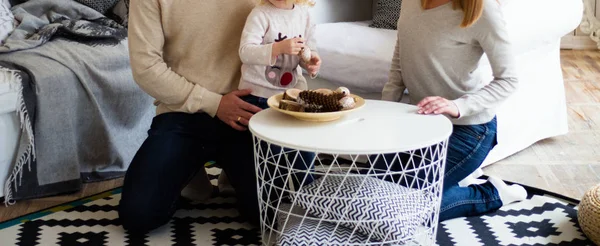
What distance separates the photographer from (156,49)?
201cm

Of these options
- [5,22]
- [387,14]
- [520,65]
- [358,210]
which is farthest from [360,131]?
[5,22]

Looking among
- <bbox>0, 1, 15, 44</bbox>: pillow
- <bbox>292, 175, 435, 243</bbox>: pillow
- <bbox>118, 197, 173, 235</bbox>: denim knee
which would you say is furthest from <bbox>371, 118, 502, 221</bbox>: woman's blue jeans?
<bbox>0, 1, 15, 44</bbox>: pillow

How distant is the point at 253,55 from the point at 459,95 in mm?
549

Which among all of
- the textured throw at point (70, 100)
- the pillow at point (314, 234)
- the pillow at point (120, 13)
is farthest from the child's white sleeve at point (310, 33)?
A: the pillow at point (120, 13)

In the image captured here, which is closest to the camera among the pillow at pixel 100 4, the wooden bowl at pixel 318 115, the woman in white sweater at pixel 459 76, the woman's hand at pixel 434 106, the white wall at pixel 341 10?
the wooden bowl at pixel 318 115

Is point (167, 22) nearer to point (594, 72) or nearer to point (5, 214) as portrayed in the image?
point (5, 214)

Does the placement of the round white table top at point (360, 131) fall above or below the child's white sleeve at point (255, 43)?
below

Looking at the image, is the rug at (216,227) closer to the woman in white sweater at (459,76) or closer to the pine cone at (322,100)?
the woman in white sweater at (459,76)

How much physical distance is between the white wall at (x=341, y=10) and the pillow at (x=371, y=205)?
120 centimetres

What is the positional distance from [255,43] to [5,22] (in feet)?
3.38

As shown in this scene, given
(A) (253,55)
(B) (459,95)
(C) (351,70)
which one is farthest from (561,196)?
(A) (253,55)

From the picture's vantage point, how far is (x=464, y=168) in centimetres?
207

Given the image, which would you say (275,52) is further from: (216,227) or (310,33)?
(216,227)

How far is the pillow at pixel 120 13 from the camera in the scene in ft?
9.11
